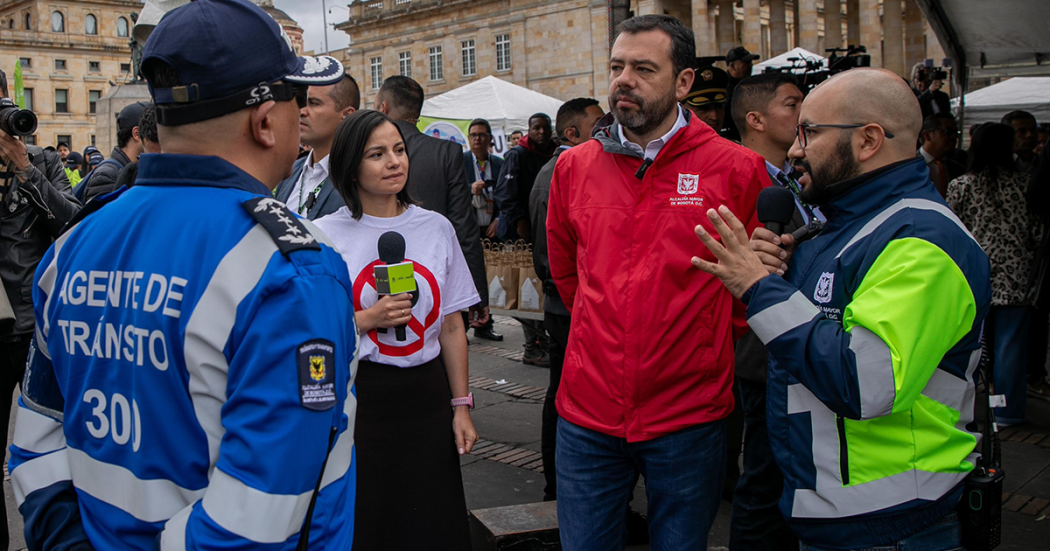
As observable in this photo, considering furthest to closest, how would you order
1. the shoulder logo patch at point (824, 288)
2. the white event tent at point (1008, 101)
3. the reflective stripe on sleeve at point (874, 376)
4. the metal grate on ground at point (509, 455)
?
the white event tent at point (1008, 101)
the metal grate on ground at point (509, 455)
the shoulder logo patch at point (824, 288)
the reflective stripe on sleeve at point (874, 376)

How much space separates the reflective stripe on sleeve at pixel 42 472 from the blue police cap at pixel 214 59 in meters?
0.68

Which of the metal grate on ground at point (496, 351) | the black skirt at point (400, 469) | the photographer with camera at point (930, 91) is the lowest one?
the metal grate on ground at point (496, 351)

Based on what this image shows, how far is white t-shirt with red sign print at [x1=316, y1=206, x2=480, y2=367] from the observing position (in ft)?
10.5

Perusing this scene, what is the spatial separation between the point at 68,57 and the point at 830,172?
323ft

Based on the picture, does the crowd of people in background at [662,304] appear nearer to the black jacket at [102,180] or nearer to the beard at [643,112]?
the beard at [643,112]

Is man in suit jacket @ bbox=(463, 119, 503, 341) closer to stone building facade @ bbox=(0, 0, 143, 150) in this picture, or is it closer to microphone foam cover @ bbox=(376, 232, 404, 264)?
microphone foam cover @ bbox=(376, 232, 404, 264)

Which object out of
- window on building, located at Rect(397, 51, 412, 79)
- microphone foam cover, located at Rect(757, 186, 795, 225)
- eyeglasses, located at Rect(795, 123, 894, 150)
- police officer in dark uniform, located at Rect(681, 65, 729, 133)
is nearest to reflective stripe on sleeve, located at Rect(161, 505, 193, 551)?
microphone foam cover, located at Rect(757, 186, 795, 225)

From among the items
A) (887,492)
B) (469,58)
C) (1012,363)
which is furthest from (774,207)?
(469,58)

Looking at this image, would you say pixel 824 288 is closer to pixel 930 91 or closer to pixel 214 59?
pixel 214 59

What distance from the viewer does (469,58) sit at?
5566cm

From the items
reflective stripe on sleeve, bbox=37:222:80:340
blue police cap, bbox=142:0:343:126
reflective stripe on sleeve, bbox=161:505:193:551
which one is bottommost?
reflective stripe on sleeve, bbox=161:505:193:551

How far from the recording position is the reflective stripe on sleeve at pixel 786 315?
2.17m

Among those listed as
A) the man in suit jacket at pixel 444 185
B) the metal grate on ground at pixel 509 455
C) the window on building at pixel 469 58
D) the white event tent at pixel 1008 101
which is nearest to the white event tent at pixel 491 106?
the white event tent at pixel 1008 101

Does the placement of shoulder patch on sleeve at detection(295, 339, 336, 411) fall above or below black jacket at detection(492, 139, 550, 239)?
below
